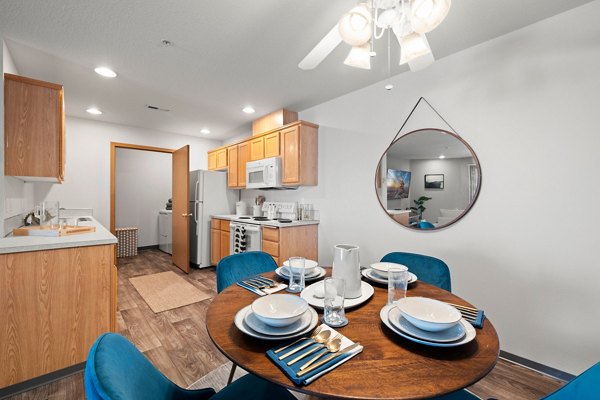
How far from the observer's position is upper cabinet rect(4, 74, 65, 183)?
6.65ft

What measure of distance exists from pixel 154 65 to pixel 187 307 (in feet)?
8.30

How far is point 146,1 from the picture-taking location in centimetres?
170

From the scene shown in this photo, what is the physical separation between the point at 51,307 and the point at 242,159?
9.98 ft

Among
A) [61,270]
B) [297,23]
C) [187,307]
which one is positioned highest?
[297,23]

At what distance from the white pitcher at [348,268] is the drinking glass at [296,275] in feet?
0.65

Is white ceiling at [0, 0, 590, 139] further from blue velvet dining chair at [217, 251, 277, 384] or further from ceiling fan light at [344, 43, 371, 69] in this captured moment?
blue velvet dining chair at [217, 251, 277, 384]

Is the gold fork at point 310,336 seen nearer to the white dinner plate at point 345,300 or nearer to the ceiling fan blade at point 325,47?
the white dinner plate at point 345,300

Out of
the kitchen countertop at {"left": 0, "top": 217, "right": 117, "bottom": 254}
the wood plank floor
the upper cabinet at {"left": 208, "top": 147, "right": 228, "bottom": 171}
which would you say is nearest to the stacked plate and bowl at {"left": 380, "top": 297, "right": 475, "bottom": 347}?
the wood plank floor

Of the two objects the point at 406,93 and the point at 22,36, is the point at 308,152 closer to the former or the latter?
the point at 406,93

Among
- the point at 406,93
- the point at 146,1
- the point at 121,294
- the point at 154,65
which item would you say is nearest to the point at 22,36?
the point at 154,65

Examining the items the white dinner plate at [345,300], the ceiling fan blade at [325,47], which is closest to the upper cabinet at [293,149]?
the ceiling fan blade at [325,47]

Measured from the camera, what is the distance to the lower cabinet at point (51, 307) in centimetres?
162

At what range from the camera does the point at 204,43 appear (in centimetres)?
214

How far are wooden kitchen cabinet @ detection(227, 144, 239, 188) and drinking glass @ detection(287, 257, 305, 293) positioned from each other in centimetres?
335
